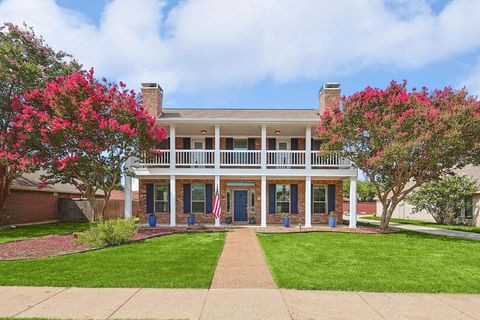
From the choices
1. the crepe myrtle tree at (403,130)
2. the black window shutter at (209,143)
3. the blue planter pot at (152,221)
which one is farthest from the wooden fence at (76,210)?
the crepe myrtle tree at (403,130)

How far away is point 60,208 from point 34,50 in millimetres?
12361

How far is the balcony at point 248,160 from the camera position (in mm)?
17484

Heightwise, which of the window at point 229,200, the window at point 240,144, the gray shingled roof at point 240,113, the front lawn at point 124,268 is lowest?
the front lawn at point 124,268

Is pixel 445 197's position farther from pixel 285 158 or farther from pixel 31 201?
pixel 31 201

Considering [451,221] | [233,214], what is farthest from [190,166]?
[451,221]

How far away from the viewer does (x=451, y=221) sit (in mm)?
23188

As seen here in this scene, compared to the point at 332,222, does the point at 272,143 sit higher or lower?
higher

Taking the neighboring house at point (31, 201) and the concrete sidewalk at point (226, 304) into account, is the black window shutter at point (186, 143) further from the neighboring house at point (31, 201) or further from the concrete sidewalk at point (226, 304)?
the concrete sidewalk at point (226, 304)

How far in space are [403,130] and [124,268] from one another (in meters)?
11.2

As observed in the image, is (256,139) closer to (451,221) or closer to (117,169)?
(117,169)

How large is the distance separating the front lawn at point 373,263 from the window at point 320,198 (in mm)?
5446

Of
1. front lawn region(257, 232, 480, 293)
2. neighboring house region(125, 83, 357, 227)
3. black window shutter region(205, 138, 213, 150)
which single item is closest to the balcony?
neighboring house region(125, 83, 357, 227)

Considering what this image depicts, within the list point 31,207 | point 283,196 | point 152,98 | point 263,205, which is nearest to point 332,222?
point 283,196

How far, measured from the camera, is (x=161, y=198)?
19031 millimetres
